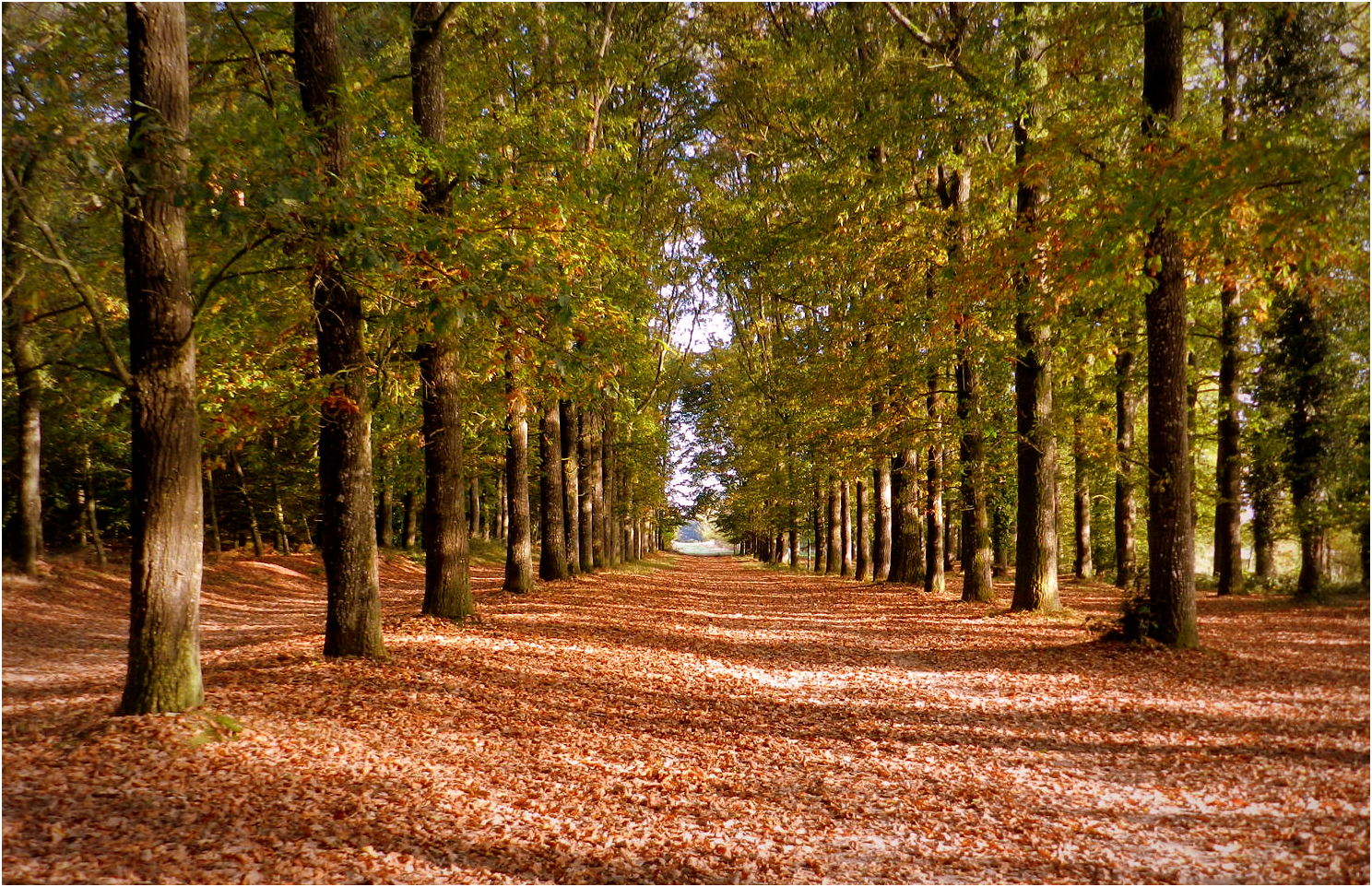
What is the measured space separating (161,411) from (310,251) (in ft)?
6.12

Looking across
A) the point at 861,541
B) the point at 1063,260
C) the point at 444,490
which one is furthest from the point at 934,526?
the point at 444,490

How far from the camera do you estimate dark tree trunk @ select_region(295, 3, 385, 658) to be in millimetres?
8602

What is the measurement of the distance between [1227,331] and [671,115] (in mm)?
14433

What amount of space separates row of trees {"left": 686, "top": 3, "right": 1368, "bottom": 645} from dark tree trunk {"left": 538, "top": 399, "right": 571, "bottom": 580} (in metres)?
6.22

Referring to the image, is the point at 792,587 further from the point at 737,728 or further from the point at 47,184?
the point at 47,184

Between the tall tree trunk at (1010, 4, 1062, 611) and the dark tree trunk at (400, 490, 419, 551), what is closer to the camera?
the tall tree trunk at (1010, 4, 1062, 611)

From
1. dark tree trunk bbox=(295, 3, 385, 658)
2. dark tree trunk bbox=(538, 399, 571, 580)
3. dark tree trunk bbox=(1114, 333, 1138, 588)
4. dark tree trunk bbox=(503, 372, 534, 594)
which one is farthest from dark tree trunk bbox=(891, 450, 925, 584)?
dark tree trunk bbox=(295, 3, 385, 658)

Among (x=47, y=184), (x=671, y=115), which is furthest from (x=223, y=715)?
(x=671, y=115)

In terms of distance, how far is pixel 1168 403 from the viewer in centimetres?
984

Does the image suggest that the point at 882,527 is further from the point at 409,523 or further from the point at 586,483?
the point at 409,523

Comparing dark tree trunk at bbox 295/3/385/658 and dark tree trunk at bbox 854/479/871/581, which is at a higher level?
dark tree trunk at bbox 295/3/385/658

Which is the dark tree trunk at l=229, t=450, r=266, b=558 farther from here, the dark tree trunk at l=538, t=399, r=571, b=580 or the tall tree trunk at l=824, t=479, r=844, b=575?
the tall tree trunk at l=824, t=479, r=844, b=575

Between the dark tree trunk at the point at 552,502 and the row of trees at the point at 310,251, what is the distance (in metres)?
2.85

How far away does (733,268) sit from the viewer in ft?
55.0
